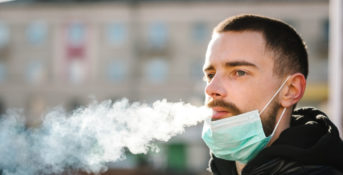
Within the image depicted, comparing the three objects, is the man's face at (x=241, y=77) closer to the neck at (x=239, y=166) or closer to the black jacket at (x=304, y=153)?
the black jacket at (x=304, y=153)

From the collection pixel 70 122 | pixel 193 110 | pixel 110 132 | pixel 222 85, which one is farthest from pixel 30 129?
pixel 222 85

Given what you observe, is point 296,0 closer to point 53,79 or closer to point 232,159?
point 53,79

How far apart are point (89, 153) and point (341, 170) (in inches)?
54.7

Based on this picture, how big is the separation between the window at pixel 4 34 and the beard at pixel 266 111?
32.7 m

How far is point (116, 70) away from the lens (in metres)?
32.8

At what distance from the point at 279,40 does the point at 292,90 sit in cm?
29

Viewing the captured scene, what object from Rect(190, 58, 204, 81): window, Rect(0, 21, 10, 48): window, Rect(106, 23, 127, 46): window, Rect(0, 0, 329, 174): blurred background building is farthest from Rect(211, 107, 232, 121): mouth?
Rect(0, 21, 10, 48): window

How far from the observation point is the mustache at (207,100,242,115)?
2.71 m

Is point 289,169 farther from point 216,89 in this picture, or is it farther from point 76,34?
point 76,34

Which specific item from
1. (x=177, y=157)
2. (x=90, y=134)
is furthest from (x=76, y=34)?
(x=90, y=134)

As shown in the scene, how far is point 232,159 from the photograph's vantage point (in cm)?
286

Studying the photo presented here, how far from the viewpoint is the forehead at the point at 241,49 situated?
2727mm

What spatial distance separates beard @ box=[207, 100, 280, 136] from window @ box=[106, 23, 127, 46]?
30.3 metres

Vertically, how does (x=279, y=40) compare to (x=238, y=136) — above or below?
above
